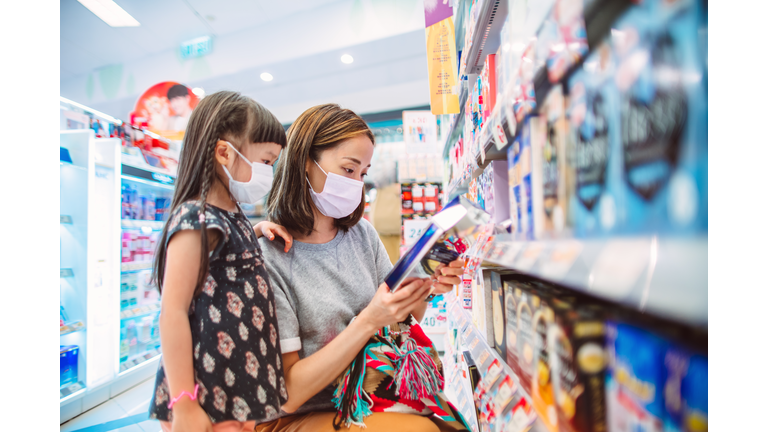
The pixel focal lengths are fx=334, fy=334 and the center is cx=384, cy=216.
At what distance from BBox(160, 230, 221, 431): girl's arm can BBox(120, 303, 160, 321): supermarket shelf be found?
292cm

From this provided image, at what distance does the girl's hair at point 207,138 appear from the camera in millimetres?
899

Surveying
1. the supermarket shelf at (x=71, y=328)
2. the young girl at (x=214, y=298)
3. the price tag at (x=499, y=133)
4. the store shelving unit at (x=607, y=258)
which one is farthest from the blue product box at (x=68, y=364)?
the price tag at (x=499, y=133)

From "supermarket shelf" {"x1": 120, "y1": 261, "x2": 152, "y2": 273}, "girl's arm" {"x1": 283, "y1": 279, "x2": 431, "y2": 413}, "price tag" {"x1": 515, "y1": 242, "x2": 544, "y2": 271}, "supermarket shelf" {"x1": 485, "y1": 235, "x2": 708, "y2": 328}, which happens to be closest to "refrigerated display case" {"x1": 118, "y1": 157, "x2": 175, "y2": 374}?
"supermarket shelf" {"x1": 120, "y1": 261, "x2": 152, "y2": 273}

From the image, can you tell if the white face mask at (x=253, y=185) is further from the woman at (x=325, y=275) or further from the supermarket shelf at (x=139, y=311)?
the supermarket shelf at (x=139, y=311)

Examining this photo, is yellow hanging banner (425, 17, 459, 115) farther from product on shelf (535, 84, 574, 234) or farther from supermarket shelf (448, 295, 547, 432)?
product on shelf (535, 84, 574, 234)

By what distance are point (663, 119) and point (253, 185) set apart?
980 mm

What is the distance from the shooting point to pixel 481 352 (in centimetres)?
117

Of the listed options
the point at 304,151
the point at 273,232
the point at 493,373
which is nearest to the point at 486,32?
the point at 304,151

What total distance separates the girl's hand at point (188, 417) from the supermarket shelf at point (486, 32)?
1475 millimetres

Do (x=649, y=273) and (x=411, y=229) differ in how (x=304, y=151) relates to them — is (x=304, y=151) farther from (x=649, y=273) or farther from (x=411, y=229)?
(x=411, y=229)
